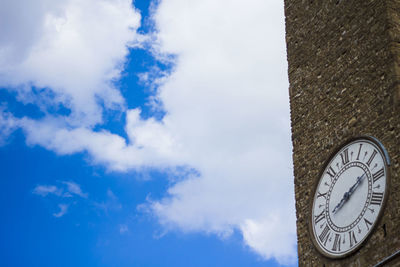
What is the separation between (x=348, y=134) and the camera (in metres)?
11.0

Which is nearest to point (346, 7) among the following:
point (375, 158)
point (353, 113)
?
point (353, 113)

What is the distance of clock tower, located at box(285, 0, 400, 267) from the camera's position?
392 inches

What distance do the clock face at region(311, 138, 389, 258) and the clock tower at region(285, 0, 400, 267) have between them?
15 mm

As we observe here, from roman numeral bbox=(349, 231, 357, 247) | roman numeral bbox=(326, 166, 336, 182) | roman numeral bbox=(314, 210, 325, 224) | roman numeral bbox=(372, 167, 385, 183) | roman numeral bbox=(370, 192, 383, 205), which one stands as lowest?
roman numeral bbox=(349, 231, 357, 247)

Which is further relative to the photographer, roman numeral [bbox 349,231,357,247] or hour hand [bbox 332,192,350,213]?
hour hand [bbox 332,192,350,213]

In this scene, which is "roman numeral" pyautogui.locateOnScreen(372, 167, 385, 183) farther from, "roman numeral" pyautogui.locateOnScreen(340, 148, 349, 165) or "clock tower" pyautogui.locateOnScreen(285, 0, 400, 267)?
"roman numeral" pyautogui.locateOnScreen(340, 148, 349, 165)

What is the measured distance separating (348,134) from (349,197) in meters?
1.03

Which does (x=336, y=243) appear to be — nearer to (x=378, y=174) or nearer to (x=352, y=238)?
(x=352, y=238)

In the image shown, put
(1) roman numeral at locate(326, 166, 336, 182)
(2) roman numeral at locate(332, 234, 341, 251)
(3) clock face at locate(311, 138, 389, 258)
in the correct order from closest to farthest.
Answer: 1. (3) clock face at locate(311, 138, 389, 258)
2. (2) roman numeral at locate(332, 234, 341, 251)
3. (1) roman numeral at locate(326, 166, 336, 182)

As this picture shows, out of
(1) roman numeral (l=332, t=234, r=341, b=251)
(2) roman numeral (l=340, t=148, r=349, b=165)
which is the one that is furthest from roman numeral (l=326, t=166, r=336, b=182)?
(1) roman numeral (l=332, t=234, r=341, b=251)

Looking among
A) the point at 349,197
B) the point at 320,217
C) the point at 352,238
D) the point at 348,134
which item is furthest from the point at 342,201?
the point at 348,134

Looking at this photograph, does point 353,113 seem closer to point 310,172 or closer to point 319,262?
point 310,172

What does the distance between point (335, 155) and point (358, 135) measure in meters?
0.56

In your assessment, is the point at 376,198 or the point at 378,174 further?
the point at 378,174
